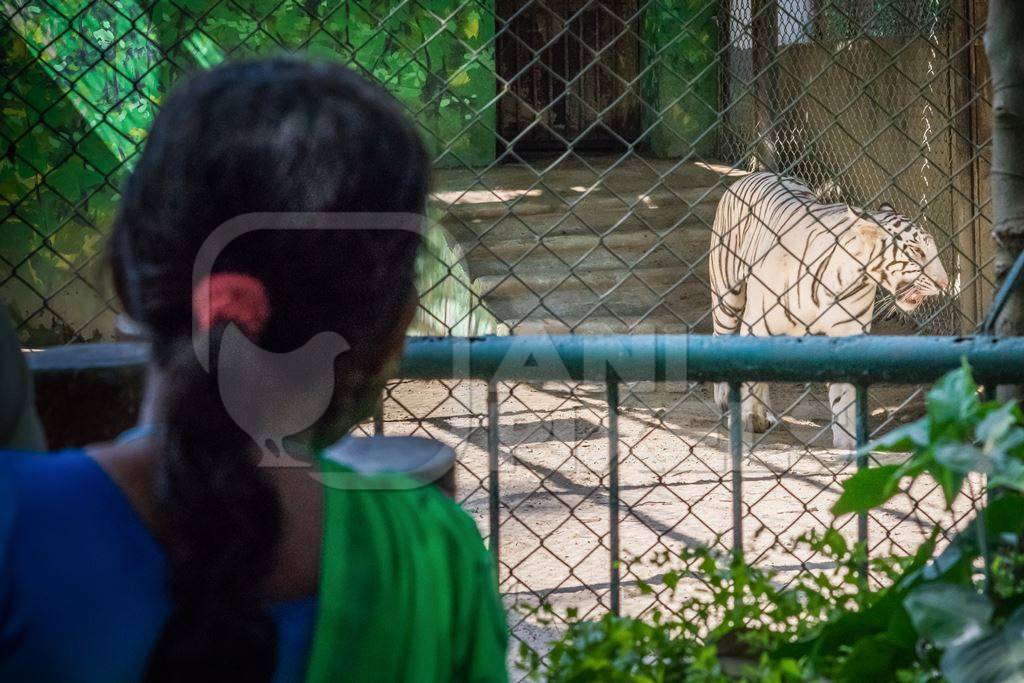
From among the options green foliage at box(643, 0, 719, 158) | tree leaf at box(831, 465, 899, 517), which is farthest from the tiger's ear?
tree leaf at box(831, 465, 899, 517)

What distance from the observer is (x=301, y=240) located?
806 mm

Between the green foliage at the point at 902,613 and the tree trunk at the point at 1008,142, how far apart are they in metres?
0.32

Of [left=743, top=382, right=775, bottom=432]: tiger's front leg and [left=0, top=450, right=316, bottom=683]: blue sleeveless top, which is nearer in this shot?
[left=0, top=450, right=316, bottom=683]: blue sleeveless top

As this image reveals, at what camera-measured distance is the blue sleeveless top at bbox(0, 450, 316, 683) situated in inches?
30.4

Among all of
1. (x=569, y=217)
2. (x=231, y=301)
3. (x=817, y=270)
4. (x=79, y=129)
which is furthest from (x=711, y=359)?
(x=569, y=217)

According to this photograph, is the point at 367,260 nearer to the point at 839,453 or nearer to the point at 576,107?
the point at 839,453

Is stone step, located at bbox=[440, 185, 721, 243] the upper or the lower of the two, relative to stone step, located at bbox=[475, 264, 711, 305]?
upper

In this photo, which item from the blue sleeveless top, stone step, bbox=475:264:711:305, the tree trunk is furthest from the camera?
stone step, bbox=475:264:711:305

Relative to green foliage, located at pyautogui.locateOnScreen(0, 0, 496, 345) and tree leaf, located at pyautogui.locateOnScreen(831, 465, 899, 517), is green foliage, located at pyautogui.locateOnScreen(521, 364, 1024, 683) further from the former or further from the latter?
green foliage, located at pyautogui.locateOnScreen(0, 0, 496, 345)

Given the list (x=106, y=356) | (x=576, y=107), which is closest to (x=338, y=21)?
(x=576, y=107)

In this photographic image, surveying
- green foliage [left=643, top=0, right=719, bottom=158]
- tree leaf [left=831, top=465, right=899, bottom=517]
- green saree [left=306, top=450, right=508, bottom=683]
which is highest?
green foliage [left=643, top=0, right=719, bottom=158]

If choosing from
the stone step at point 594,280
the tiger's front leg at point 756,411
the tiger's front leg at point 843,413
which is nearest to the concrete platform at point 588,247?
the stone step at point 594,280

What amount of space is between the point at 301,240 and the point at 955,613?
0.71m

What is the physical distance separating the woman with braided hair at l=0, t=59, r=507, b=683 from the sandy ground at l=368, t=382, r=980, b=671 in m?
2.28
